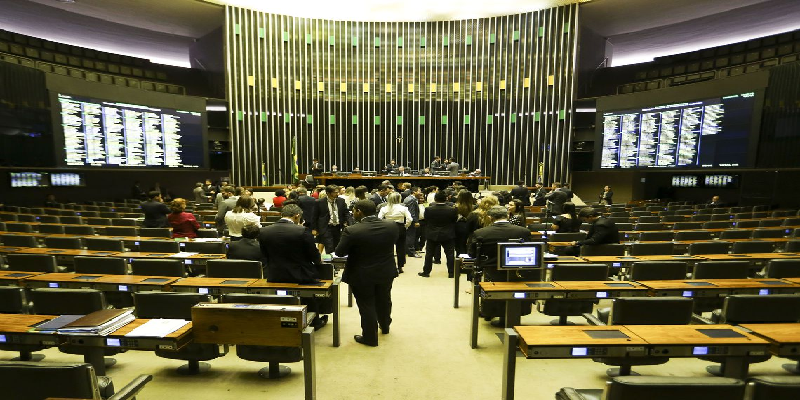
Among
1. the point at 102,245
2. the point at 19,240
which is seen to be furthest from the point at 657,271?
the point at 19,240

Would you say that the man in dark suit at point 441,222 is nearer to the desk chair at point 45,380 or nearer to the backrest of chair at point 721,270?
the backrest of chair at point 721,270

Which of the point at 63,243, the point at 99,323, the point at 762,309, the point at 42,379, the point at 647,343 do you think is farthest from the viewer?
the point at 63,243

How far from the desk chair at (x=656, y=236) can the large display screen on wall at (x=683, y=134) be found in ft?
25.2

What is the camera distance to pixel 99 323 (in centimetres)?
236

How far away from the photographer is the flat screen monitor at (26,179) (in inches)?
399

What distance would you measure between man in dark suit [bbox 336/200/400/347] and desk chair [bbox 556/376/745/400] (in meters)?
2.34

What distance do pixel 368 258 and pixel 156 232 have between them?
12.4ft

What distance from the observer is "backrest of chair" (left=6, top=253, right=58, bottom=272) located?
405 centimetres

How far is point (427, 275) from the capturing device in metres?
6.61

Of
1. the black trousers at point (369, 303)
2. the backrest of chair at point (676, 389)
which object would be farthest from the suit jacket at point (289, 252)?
the backrest of chair at point (676, 389)

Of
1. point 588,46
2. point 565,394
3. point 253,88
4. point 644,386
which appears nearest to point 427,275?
point 565,394

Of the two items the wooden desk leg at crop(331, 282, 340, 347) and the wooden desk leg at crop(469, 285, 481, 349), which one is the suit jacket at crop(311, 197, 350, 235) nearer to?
the wooden desk leg at crop(331, 282, 340, 347)

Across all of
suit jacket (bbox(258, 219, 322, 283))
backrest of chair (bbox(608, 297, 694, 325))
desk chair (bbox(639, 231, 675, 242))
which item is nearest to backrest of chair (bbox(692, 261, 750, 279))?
backrest of chair (bbox(608, 297, 694, 325))

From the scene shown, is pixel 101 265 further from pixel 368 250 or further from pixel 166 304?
pixel 368 250
